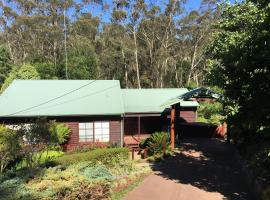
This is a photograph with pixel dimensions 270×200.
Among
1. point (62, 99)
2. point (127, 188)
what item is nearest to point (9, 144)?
point (127, 188)

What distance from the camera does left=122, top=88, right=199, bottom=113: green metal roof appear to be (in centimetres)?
2731

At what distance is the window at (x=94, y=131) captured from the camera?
981 inches

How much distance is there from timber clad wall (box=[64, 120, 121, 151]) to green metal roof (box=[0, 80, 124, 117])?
892mm

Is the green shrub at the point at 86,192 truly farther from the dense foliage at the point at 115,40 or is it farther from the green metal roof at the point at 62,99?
the dense foliage at the point at 115,40

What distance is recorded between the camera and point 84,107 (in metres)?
25.1

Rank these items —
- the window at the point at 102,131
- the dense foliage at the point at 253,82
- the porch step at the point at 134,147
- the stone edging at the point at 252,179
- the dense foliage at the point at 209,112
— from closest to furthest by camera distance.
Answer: the dense foliage at the point at 253,82
the stone edging at the point at 252,179
the porch step at the point at 134,147
the window at the point at 102,131
the dense foliage at the point at 209,112

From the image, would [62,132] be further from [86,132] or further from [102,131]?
[102,131]

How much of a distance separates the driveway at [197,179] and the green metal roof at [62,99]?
613 cm

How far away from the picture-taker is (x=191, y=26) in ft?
196

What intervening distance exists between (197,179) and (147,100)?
41.9ft

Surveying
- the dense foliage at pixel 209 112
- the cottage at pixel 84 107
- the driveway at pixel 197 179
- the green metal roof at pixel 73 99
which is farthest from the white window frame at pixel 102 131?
the dense foliage at pixel 209 112

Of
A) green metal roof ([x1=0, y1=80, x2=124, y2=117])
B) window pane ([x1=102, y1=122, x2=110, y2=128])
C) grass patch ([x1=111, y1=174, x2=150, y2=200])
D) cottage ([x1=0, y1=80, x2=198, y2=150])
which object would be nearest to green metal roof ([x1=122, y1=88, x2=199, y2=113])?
cottage ([x1=0, y1=80, x2=198, y2=150])

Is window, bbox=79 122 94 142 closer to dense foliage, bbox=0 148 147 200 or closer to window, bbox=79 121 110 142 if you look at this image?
window, bbox=79 121 110 142

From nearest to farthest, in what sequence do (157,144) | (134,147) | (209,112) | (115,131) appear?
(157,144) → (134,147) → (115,131) → (209,112)
